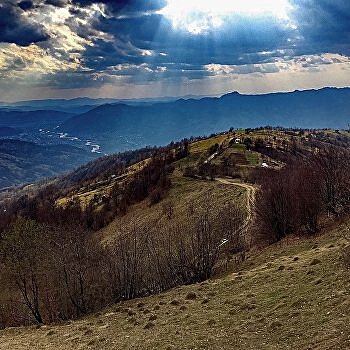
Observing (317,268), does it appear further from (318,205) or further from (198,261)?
(318,205)

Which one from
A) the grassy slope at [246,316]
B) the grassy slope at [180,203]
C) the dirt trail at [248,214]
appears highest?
the grassy slope at [246,316]

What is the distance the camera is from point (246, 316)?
25.7m

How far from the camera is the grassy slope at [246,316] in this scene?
20578mm

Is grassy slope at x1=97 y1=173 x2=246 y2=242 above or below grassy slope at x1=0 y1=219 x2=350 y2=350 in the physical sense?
below

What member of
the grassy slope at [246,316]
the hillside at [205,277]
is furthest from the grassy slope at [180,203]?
the grassy slope at [246,316]

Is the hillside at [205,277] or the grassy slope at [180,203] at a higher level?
the hillside at [205,277]

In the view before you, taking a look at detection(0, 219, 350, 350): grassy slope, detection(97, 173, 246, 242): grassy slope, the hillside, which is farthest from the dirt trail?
detection(0, 219, 350, 350): grassy slope

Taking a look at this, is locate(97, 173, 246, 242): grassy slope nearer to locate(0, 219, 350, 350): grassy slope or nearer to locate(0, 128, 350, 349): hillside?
locate(0, 128, 350, 349): hillside

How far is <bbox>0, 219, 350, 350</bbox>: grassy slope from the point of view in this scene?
67.5 ft

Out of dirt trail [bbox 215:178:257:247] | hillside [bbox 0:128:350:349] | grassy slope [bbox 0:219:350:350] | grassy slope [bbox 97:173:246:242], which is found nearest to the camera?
grassy slope [bbox 0:219:350:350]

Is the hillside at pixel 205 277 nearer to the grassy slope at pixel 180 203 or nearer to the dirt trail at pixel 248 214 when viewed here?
the dirt trail at pixel 248 214

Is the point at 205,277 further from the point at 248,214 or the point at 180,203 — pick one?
the point at 180,203

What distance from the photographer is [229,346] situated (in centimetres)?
2159

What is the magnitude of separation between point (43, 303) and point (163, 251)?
1609cm
